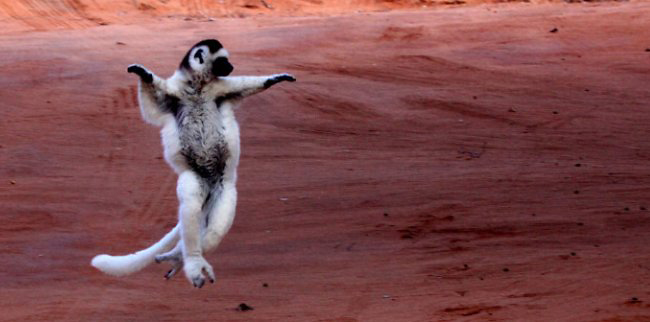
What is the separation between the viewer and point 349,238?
34.2 ft

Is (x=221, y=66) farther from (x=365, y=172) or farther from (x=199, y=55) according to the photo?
(x=365, y=172)

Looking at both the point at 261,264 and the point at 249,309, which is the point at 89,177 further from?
the point at 249,309

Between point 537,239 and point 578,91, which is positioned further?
point 578,91

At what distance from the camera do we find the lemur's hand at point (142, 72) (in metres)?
6.66

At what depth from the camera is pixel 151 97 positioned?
6.98 meters

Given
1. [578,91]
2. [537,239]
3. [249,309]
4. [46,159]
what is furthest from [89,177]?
[578,91]

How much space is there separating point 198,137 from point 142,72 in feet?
1.82

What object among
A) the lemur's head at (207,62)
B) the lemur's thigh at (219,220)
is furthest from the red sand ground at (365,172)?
the lemur's head at (207,62)

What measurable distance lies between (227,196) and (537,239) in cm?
432

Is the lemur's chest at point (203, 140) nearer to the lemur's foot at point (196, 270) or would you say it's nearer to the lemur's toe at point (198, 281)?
the lemur's foot at point (196, 270)

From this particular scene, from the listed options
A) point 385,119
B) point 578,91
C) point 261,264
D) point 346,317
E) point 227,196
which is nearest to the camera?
point 227,196

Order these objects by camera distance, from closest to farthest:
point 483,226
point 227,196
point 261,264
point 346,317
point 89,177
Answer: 1. point 227,196
2. point 346,317
3. point 261,264
4. point 483,226
5. point 89,177

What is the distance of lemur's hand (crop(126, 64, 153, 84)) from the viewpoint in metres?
6.66

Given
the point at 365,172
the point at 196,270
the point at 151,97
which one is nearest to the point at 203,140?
the point at 151,97
